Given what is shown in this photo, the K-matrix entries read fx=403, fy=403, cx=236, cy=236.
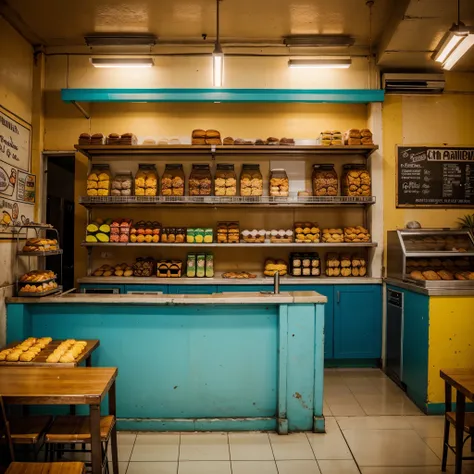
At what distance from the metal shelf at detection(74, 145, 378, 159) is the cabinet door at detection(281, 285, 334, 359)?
168 cm

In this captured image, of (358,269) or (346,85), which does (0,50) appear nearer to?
(346,85)

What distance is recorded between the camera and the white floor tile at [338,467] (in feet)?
8.96

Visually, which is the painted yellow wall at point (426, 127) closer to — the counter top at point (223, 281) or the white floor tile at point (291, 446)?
the counter top at point (223, 281)

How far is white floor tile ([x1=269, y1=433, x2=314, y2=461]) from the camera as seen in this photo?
9.56 ft

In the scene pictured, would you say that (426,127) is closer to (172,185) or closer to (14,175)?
(172,185)

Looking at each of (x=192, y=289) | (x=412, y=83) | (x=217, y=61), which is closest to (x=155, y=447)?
(x=192, y=289)

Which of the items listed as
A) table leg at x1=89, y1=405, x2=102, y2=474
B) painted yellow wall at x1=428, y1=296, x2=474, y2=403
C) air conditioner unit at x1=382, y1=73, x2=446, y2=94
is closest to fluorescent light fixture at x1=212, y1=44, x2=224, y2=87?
air conditioner unit at x1=382, y1=73, x2=446, y2=94

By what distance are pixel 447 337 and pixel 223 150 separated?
10.3 ft

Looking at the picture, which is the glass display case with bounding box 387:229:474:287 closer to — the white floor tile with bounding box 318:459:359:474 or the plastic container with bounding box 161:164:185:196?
the white floor tile with bounding box 318:459:359:474

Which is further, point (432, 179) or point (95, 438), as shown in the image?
point (432, 179)

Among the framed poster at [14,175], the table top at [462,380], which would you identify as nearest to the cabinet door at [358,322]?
the table top at [462,380]

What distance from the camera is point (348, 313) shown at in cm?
488

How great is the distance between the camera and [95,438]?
2098mm

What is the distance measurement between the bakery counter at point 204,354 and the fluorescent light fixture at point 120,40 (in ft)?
10.8
